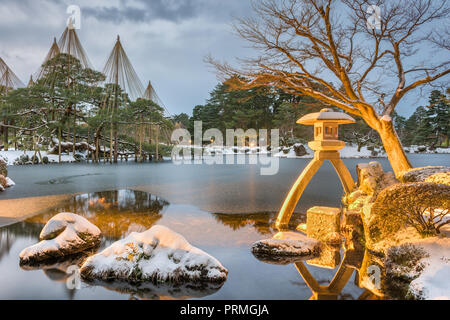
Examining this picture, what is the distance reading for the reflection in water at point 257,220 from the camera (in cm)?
485

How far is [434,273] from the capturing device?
2498 millimetres

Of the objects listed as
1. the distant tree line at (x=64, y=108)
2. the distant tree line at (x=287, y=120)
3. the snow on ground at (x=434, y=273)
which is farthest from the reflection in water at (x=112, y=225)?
the distant tree line at (x=287, y=120)

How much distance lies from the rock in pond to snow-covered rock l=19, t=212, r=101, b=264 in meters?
2.73

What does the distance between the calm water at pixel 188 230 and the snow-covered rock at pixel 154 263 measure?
138 mm

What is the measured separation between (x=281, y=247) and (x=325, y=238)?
974mm

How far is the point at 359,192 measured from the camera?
4.95m

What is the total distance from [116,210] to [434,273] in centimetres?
632

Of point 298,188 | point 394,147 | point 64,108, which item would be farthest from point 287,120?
point 298,188

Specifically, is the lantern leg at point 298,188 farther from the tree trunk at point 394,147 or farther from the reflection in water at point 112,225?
the tree trunk at point 394,147

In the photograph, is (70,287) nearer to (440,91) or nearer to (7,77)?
(440,91)

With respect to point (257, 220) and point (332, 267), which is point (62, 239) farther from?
point (332, 267)

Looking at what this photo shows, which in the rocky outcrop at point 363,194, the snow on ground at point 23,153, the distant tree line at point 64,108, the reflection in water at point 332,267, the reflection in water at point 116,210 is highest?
the distant tree line at point 64,108

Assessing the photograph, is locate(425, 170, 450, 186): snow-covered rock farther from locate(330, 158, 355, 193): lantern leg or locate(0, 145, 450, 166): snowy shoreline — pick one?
locate(0, 145, 450, 166): snowy shoreline

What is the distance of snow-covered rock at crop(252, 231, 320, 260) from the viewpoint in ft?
11.5
